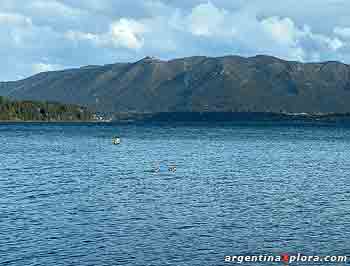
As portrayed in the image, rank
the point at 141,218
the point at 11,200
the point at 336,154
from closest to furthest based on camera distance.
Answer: the point at 141,218
the point at 11,200
the point at 336,154

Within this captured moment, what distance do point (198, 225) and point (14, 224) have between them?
1520cm

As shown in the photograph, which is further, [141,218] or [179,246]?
[141,218]

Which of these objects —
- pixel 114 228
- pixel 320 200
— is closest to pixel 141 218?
pixel 114 228

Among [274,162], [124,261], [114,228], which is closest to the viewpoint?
[124,261]

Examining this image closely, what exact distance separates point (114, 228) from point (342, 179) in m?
43.3

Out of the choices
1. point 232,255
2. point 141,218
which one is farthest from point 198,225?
point 232,255

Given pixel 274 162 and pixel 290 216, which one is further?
pixel 274 162

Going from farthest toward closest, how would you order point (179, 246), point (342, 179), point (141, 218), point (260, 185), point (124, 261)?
point (342, 179) < point (260, 185) < point (141, 218) < point (179, 246) < point (124, 261)

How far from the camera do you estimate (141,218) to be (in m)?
50.3

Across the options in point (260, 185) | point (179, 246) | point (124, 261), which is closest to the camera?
point (124, 261)

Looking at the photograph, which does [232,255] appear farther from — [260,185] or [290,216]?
[260,185]

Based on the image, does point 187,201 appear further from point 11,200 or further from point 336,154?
point 336,154

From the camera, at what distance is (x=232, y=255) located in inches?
1537

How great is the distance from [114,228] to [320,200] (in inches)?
955
